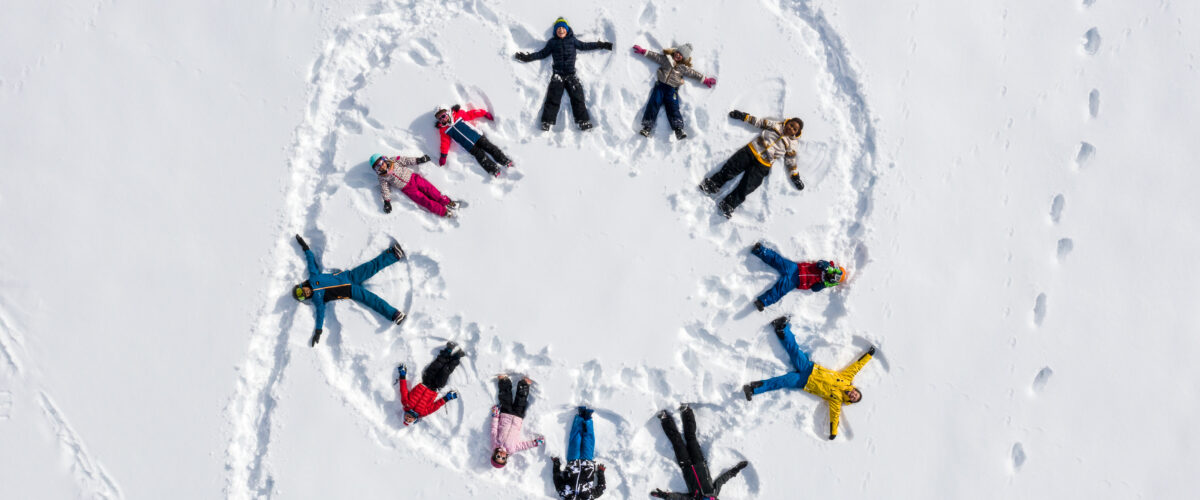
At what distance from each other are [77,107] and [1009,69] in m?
11.6

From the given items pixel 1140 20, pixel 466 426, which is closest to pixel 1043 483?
pixel 1140 20

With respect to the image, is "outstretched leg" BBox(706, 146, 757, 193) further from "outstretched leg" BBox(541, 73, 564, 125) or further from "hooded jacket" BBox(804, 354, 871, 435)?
"hooded jacket" BBox(804, 354, 871, 435)

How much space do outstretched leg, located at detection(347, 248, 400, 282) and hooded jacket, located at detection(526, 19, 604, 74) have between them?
2.99 metres

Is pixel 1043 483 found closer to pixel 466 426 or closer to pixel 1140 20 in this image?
pixel 1140 20

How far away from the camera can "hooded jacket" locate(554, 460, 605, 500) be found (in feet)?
26.9

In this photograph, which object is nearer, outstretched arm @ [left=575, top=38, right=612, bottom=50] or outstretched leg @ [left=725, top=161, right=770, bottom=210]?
outstretched leg @ [left=725, top=161, right=770, bottom=210]

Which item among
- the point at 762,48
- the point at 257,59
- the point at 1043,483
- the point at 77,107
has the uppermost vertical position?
the point at 762,48


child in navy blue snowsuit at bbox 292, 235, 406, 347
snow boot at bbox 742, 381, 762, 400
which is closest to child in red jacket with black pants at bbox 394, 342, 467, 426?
child in navy blue snowsuit at bbox 292, 235, 406, 347

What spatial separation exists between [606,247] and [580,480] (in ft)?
9.30

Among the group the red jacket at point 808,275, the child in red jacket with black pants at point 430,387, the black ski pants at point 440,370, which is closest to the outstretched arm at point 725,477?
the red jacket at point 808,275

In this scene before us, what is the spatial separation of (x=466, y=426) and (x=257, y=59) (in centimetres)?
527

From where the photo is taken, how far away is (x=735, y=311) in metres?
8.41

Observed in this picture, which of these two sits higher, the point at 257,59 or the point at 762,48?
the point at 762,48

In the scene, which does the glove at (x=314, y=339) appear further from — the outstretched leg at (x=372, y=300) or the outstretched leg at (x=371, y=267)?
the outstretched leg at (x=371, y=267)
